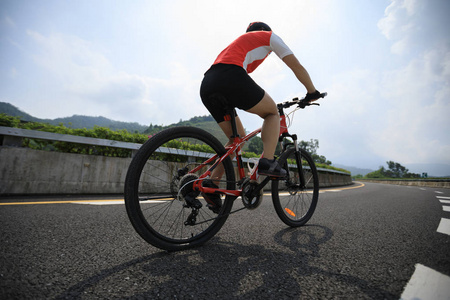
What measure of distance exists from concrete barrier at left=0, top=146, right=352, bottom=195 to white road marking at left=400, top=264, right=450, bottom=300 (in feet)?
17.7

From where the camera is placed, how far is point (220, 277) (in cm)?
121

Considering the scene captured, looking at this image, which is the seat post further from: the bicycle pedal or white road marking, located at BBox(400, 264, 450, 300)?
white road marking, located at BBox(400, 264, 450, 300)

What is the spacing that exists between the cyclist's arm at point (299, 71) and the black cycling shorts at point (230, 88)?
0.43 metres

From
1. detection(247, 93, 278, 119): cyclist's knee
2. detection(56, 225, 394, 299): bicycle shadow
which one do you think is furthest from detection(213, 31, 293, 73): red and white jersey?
detection(56, 225, 394, 299): bicycle shadow

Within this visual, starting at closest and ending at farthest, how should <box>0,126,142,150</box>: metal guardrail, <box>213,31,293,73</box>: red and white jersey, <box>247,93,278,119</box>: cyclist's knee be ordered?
<box>213,31,293,73</box>: red and white jersey
<box>247,93,278,119</box>: cyclist's knee
<box>0,126,142,150</box>: metal guardrail

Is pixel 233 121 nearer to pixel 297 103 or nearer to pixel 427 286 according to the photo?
pixel 297 103

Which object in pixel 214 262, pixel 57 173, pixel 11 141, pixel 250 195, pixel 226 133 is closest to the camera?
pixel 214 262

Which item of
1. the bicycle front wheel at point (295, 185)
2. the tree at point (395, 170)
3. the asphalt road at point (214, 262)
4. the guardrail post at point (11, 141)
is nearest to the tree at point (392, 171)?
the tree at point (395, 170)

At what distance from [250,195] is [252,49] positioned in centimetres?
142

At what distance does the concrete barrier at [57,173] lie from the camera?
4.07m

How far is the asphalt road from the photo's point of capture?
106 centimetres

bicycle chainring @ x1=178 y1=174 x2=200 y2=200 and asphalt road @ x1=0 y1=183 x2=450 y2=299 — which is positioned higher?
bicycle chainring @ x1=178 y1=174 x2=200 y2=200

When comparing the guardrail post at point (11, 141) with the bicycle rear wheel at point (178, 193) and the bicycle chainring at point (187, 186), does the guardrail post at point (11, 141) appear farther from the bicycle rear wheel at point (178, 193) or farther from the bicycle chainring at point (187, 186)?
the bicycle chainring at point (187, 186)

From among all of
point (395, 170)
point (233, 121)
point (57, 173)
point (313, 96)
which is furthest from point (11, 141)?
point (395, 170)
